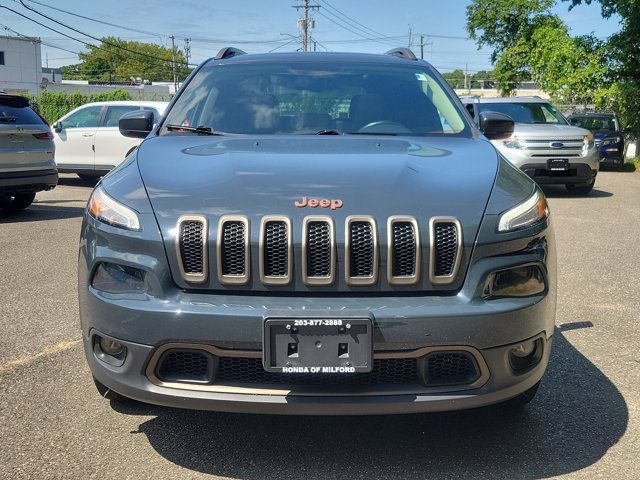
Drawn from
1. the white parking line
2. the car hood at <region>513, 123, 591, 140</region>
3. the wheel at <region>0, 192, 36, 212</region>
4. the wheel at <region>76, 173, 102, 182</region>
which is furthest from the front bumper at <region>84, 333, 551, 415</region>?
the wheel at <region>76, 173, 102, 182</region>

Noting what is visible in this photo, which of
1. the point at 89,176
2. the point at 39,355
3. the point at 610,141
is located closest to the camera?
the point at 39,355

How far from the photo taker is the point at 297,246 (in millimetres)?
2781

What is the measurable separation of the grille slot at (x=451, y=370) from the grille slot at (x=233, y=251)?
0.78 metres

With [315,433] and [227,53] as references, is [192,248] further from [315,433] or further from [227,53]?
[227,53]

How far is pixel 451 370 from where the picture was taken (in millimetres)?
2854

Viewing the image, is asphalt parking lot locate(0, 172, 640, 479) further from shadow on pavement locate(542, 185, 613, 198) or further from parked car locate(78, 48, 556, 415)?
shadow on pavement locate(542, 185, 613, 198)

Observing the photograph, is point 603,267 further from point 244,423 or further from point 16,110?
point 16,110

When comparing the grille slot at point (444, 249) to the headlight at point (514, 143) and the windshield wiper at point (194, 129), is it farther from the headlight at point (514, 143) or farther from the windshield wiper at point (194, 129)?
the headlight at point (514, 143)

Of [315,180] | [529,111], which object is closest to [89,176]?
[529,111]

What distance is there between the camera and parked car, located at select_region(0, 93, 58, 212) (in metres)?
9.73

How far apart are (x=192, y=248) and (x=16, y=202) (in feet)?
30.0

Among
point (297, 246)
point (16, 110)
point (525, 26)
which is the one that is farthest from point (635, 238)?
point (525, 26)

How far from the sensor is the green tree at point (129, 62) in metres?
111

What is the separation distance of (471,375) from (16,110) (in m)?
8.94
